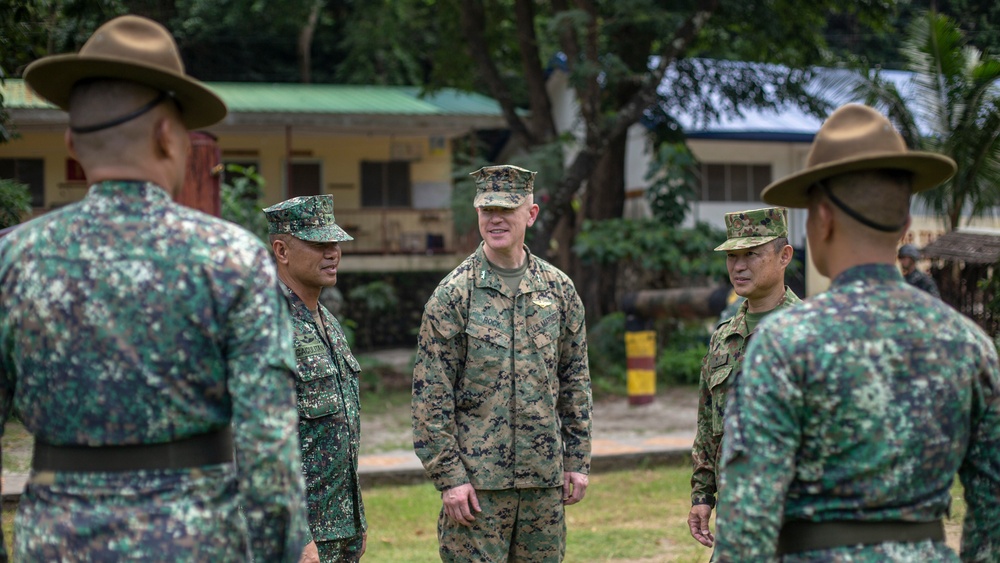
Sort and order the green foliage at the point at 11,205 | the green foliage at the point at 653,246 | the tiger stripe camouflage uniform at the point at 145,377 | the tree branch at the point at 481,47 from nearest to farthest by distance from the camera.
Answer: the tiger stripe camouflage uniform at the point at 145,377 → the green foliage at the point at 11,205 → the green foliage at the point at 653,246 → the tree branch at the point at 481,47

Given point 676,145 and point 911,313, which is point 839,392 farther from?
point 676,145

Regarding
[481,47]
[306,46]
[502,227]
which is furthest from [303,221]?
[306,46]

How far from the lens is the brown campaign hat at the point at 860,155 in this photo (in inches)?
109

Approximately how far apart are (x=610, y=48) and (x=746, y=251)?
43.1ft

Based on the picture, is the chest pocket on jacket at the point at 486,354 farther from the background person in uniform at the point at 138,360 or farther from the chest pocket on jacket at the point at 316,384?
the background person in uniform at the point at 138,360

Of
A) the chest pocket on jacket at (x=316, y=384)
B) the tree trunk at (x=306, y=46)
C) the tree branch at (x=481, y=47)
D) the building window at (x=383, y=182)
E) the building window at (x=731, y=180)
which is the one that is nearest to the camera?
the chest pocket on jacket at (x=316, y=384)

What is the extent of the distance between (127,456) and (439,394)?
218cm

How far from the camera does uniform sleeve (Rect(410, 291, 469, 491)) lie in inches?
182

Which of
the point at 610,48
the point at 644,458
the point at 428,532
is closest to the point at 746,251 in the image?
the point at 428,532

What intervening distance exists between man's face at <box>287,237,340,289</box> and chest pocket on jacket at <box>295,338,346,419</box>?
0.34 meters

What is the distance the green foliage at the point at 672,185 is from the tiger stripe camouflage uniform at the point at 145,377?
15.5m

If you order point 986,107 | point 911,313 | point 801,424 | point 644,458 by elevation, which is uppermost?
point 986,107

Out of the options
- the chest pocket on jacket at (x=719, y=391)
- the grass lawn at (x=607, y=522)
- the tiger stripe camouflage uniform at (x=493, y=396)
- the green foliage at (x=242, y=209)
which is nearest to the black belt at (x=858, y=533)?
the chest pocket on jacket at (x=719, y=391)

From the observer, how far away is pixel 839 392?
262cm
